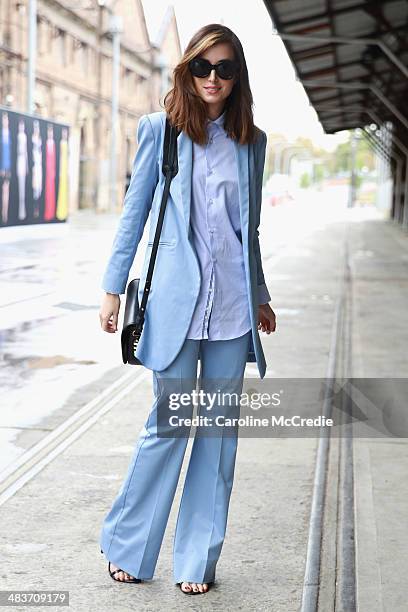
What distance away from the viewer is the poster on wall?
22906mm

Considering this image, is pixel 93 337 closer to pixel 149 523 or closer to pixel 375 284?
pixel 149 523

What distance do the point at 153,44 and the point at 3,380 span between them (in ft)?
177

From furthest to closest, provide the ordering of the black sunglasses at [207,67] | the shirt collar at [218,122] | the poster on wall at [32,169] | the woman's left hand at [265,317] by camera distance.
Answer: the poster on wall at [32,169] < the woman's left hand at [265,317] < the shirt collar at [218,122] < the black sunglasses at [207,67]

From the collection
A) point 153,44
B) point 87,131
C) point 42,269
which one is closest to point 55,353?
point 42,269

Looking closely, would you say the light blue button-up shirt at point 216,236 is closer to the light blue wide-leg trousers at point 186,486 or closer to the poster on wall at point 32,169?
the light blue wide-leg trousers at point 186,486

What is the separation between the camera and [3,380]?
7250 millimetres

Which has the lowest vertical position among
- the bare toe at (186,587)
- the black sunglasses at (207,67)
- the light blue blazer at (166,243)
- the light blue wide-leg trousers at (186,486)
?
the bare toe at (186,587)

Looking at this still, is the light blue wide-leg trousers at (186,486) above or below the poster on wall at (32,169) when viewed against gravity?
below

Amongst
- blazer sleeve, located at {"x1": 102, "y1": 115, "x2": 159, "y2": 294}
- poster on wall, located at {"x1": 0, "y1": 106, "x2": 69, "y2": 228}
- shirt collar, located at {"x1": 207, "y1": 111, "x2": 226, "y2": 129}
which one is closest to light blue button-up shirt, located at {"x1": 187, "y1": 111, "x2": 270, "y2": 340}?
shirt collar, located at {"x1": 207, "y1": 111, "x2": 226, "y2": 129}

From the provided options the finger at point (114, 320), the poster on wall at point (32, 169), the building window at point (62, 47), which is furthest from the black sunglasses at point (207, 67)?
the building window at point (62, 47)

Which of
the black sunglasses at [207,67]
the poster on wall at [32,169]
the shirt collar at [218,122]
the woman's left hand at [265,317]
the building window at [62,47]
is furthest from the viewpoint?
the building window at [62,47]

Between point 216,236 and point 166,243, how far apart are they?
17 cm

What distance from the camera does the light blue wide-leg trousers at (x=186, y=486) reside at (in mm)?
3479

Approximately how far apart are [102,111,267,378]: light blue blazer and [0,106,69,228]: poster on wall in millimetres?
19500
